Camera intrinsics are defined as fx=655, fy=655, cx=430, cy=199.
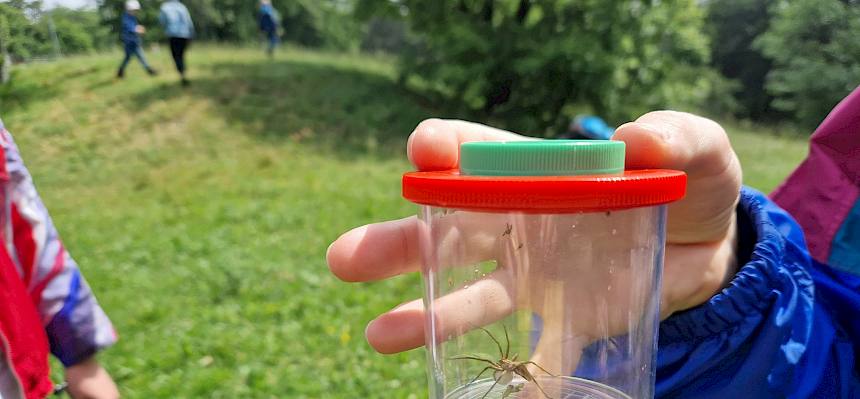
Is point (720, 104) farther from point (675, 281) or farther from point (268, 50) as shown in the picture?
point (675, 281)

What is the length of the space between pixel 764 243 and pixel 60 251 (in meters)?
1.44

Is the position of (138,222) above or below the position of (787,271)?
below

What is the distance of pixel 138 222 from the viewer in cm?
529

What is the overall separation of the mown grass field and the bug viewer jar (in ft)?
5.76

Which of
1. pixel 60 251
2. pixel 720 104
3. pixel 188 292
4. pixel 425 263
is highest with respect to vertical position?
pixel 425 263

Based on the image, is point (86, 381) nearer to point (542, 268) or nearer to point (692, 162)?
point (542, 268)

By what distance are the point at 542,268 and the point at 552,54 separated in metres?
9.78

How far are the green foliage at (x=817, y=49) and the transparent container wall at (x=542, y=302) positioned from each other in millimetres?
1286

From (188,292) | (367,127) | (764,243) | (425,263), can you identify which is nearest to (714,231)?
(764,243)

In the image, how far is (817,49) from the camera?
6.46 ft

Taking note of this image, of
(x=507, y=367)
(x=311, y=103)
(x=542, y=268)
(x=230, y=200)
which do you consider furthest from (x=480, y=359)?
(x=311, y=103)

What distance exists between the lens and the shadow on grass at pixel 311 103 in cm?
832

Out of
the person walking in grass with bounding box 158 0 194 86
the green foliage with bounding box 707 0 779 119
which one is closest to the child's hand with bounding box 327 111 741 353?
the green foliage with bounding box 707 0 779 119

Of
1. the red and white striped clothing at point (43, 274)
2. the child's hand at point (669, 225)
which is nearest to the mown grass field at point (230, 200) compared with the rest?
the red and white striped clothing at point (43, 274)
